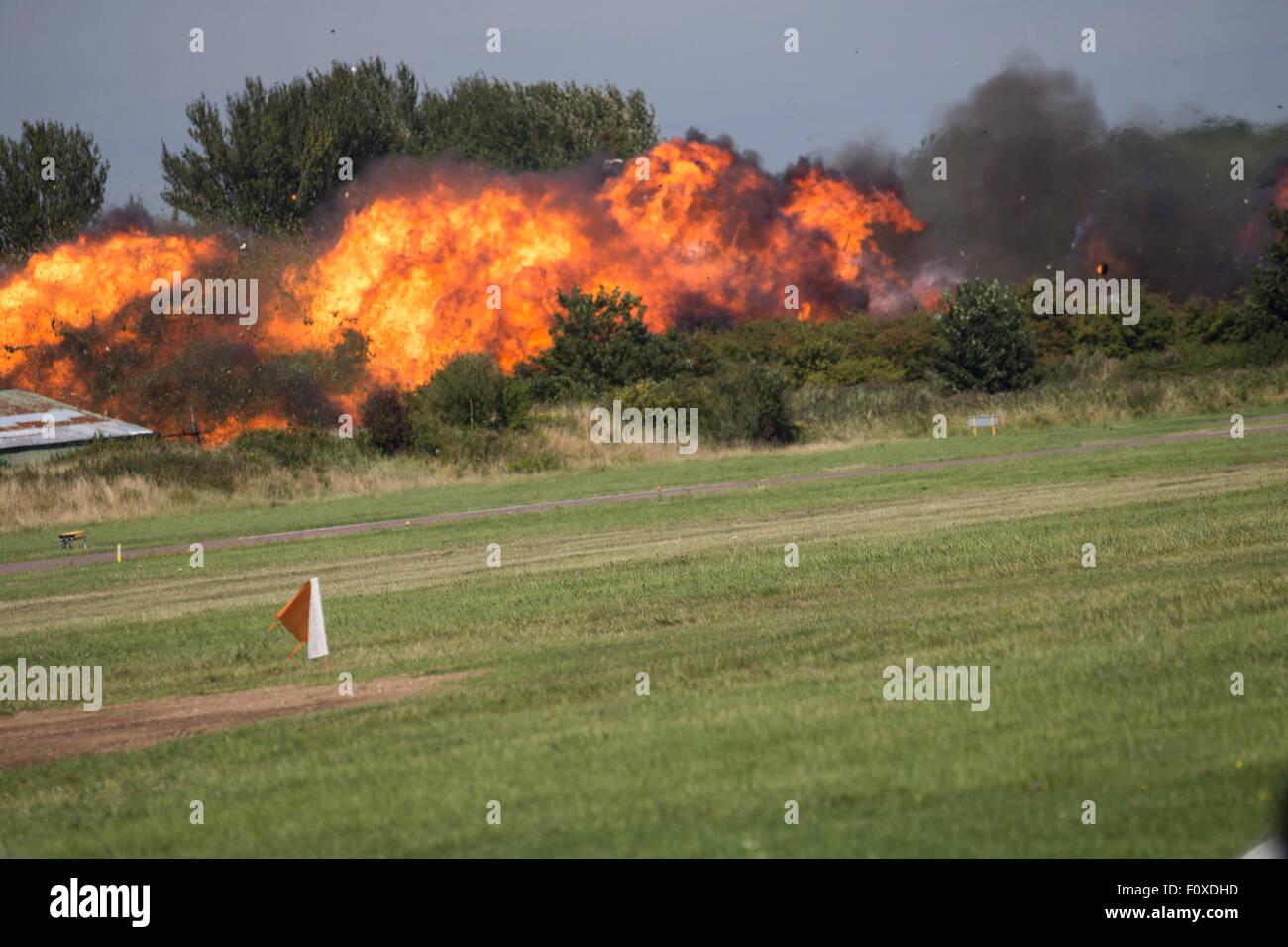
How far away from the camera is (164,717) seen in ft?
33.6

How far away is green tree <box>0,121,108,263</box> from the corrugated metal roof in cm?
2432

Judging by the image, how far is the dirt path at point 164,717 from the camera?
947cm

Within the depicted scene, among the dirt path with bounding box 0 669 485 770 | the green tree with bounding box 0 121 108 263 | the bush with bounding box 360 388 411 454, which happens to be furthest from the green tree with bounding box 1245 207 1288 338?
the green tree with bounding box 0 121 108 263

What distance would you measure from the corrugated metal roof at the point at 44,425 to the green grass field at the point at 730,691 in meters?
31.3

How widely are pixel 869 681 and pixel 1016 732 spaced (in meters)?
1.78

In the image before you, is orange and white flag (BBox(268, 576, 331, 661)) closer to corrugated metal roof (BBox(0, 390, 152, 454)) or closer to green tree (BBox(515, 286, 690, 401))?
corrugated metal roof (BBox(0, 390, 152, 454))

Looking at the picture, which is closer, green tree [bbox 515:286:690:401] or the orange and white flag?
the orange and white flag

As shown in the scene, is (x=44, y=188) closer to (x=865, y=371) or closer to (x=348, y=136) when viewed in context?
(x=348, y=136)

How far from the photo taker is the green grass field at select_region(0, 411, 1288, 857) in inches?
247

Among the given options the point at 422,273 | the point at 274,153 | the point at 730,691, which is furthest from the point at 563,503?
the point at 274,153

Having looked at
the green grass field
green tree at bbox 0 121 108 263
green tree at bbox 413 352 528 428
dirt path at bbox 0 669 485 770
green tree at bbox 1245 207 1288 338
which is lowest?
dirt path at bbox 0 669 485 770

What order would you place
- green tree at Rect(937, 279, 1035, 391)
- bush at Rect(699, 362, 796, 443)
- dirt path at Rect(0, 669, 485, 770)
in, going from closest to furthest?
dirt path at Rect(0, 669, 485, 770), bush at Rect(699, 362, 796, 443), green tree at Rect(937, 279, 1035, 391)

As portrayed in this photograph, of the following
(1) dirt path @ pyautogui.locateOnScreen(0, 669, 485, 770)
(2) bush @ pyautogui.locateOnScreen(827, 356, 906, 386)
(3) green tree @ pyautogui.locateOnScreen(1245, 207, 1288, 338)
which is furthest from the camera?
(2) bush @ pyautogui.locateOnScreen(827, 356, 906, 386)
